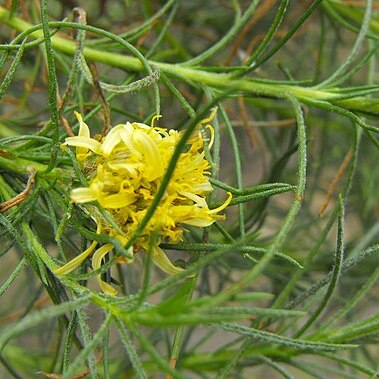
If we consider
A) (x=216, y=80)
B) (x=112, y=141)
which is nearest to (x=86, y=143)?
(x=112, y=141)

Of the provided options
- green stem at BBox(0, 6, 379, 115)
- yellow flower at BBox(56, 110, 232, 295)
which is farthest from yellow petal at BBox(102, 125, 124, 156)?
green stem at BBox(0, 6, 379, 115)

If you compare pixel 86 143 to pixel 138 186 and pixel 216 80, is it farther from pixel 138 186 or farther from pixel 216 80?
pixel 216 80

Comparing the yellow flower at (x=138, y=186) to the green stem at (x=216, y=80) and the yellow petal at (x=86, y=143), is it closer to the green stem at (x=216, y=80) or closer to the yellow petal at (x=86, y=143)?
the yellow petal at (x=86, y=143)

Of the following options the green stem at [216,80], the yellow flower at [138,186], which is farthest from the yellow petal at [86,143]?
the green stem at [216,80]

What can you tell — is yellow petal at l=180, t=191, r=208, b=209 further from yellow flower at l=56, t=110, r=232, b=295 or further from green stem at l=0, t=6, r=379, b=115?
green stem at l=0, t=6, r=379, b=115

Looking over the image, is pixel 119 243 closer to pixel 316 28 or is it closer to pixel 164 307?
pixel 164 307

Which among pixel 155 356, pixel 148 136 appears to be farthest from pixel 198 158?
pixel 155 356

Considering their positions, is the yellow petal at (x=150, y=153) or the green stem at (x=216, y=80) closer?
the yellow petal at (x=150, y=153)

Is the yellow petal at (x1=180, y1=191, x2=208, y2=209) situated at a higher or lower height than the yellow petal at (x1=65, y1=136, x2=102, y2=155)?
lower
